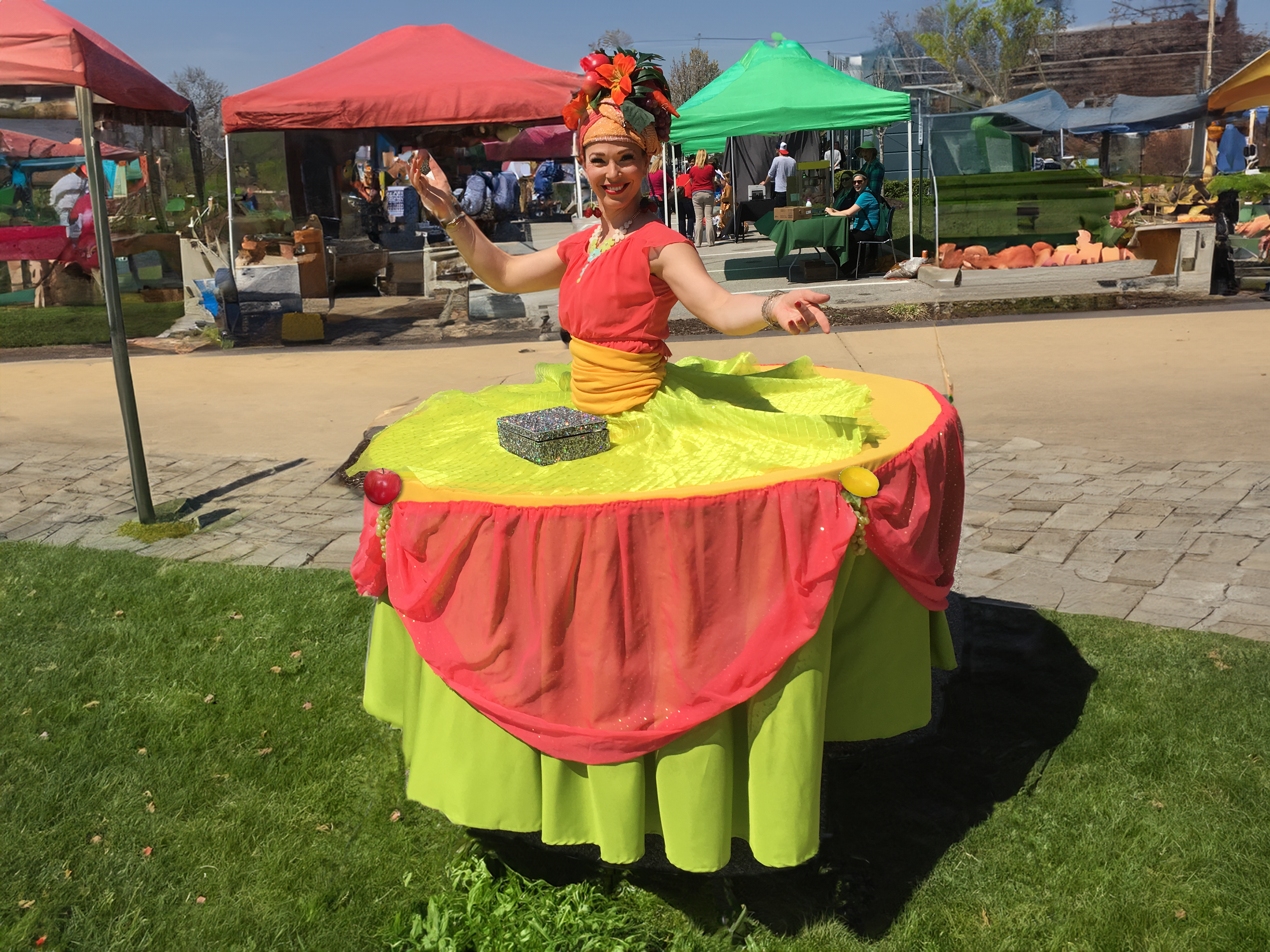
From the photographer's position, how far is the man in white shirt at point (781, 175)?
18.6 m

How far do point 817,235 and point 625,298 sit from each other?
11.7 m

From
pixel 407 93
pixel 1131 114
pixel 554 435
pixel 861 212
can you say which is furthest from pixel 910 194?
pixel 1131 114

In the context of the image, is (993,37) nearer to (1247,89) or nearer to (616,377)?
(1247,89)

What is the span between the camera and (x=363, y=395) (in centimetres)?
908

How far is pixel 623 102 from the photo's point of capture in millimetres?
2738

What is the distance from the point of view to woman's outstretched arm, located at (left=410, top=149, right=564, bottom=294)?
10.2 feet

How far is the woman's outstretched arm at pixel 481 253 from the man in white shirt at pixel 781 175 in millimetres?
15901

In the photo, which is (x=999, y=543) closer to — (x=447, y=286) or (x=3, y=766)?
(x=3, y=766)

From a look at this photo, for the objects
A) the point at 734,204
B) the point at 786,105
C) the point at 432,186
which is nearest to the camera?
the point at 432,186

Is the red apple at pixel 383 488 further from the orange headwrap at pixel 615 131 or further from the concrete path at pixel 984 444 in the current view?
the concrete path at pixel 984 444

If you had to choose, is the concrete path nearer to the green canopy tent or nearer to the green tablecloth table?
the green tablecloth table

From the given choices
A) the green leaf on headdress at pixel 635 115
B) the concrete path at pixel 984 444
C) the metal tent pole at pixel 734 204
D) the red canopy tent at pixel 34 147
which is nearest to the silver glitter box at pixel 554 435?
the green leaf on headdress at pixel 635 115

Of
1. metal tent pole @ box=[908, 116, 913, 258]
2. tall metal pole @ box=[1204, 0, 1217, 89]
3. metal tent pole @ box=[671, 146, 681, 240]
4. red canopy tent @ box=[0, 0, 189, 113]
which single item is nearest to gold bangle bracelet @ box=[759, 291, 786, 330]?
red canopy tent @ box=[0, 0, 189, 113]

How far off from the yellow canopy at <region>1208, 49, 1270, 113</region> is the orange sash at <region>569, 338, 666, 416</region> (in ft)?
38.2
